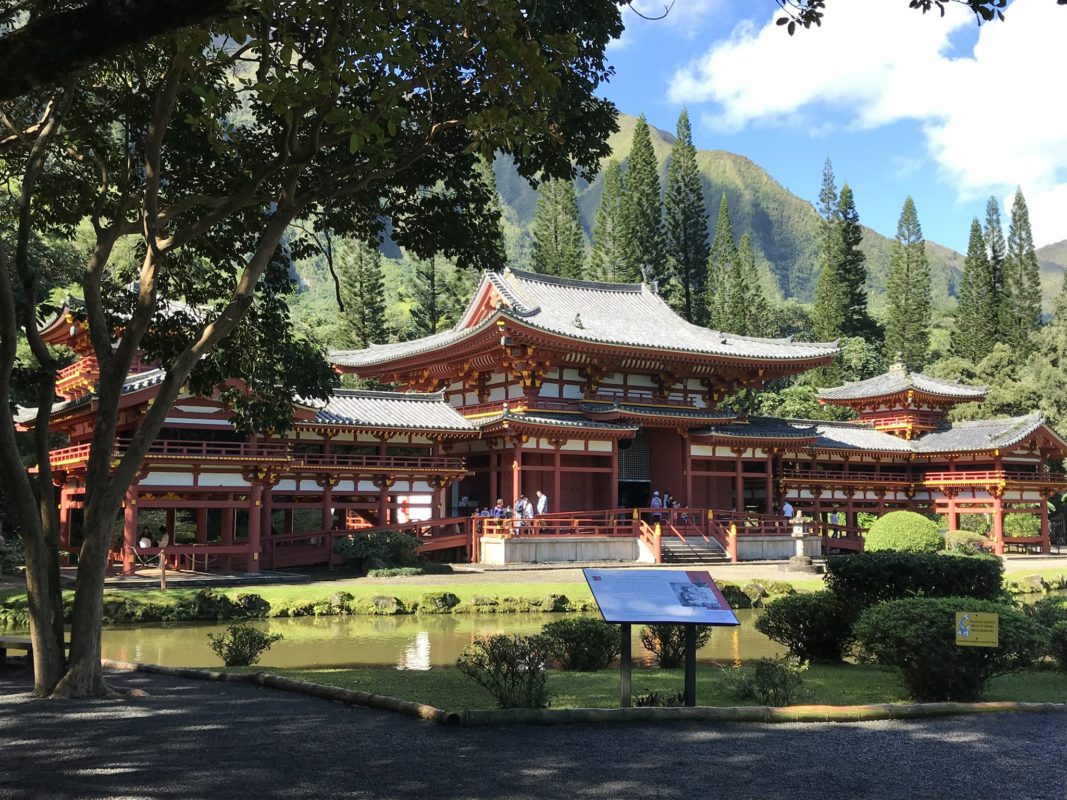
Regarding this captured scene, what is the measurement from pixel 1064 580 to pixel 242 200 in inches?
1015

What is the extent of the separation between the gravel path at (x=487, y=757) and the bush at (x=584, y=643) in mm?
3776

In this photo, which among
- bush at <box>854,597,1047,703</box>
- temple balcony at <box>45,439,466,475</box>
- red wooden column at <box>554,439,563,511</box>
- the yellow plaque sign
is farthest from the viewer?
red wooden column at <box>554,439,563,511</box>

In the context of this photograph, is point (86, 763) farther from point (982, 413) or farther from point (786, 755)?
point (982, 413)

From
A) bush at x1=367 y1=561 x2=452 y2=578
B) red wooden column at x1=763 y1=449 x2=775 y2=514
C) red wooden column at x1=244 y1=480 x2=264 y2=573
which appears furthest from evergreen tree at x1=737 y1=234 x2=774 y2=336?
red wooden column at x1=244 y1=480 x2=264 y2=573

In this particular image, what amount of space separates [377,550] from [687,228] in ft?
133

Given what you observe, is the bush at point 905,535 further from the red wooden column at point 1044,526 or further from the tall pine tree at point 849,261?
the tall pine tree at point 849,261

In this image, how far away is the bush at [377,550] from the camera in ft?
83.0

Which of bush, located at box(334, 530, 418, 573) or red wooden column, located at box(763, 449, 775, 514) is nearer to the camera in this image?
bush, located at box(334, 530, 418, 573)

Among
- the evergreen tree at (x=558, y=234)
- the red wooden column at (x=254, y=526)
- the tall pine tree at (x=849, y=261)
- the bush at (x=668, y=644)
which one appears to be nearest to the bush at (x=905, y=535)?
the bush at (x=668, y=644)

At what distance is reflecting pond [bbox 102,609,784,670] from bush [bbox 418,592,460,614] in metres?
0.21

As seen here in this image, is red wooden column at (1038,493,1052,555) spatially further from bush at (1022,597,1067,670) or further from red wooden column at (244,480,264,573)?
red wooden column at (244,480,264,573)

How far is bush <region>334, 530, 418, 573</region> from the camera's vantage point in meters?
25.3

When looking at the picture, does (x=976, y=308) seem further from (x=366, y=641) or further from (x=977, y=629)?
(x=977, y=629)

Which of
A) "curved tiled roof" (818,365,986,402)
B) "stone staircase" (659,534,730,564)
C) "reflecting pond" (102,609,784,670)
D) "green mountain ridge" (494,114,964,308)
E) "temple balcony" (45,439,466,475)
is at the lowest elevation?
"reflecting pond" (102,609,784,670)
